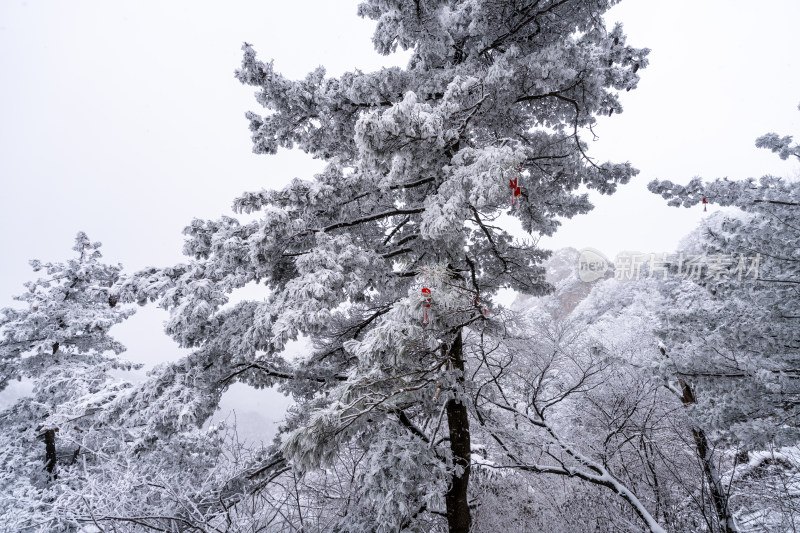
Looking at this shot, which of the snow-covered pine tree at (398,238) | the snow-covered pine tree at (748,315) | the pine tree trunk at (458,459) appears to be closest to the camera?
the snow-covered pine tree at (398,238)

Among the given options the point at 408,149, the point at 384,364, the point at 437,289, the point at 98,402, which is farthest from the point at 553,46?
the point at 98,402

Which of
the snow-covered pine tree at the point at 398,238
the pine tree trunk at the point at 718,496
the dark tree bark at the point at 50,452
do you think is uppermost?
the snow-covered pine tree at the point at 398,238

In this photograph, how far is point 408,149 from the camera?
15.1 feet

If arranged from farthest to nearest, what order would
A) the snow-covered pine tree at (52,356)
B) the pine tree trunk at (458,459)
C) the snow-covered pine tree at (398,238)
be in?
1. the snow-covered pine tree at (52,356)
2. the pine tree trunk at (458,459)
3. the snow-covered pine tree at (398,238)

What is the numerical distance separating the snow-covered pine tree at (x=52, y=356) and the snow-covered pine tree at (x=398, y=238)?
7.06 m

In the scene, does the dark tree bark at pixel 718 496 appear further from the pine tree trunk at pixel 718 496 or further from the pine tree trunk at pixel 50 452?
the pine tree trunk at pixel 50 452

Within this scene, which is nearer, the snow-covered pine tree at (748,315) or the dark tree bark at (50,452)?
the snow-covered pine tree at (748,315)

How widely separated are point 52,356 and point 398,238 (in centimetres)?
1162

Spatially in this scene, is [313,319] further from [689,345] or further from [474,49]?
[689,345]

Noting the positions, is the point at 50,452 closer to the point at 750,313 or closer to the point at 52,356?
the point at 52,356

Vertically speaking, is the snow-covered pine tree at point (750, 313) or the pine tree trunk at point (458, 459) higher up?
the snow-covered pine tree at point (750, 313)

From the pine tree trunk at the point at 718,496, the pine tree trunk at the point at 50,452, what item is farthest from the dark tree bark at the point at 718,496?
the pine tree trunk at the point at 50,452

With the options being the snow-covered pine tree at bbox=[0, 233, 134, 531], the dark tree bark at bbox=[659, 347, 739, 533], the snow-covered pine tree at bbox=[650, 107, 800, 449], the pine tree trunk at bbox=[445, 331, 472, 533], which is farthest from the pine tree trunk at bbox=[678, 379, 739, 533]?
the snow-covered pine tree at bbox=[0, 233, 134, 531]

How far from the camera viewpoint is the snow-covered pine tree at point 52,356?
969 centimetres
